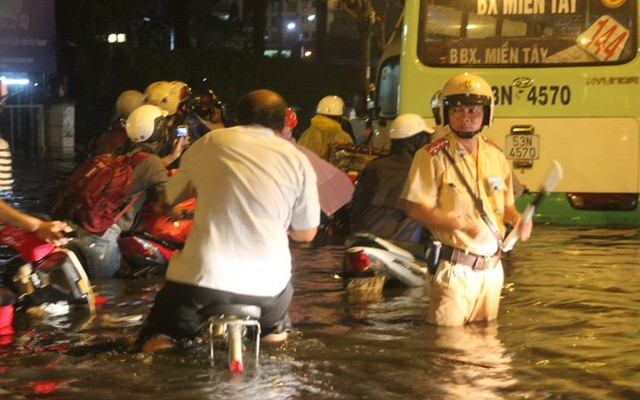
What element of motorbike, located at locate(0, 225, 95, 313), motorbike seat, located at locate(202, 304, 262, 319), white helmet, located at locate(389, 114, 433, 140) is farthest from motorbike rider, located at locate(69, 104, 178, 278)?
motorbike seat, located at locate(202, 304, 262, 319)

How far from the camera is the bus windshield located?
1262 cm

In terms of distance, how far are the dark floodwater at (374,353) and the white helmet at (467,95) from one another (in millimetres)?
1359

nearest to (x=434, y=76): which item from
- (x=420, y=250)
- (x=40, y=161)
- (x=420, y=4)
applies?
(x=420, y=4)

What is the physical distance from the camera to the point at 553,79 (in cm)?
1275

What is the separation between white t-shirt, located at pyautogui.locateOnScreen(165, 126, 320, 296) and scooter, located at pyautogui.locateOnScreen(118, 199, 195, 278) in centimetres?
402

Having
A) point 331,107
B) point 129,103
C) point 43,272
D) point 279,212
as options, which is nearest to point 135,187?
point 43,272

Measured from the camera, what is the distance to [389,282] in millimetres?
9992

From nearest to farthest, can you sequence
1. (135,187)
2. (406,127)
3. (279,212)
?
1. (279,212)
2. (135,187)
3. (406,127)

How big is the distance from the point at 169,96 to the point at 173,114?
1215 millimetres

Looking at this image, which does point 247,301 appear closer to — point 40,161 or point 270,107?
point 270,107

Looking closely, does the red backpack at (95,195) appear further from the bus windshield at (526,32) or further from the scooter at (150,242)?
the bus windshield at (526,32)

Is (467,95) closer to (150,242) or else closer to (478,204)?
(478,204)

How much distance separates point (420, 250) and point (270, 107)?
3.82 m

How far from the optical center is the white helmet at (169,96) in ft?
40.3
